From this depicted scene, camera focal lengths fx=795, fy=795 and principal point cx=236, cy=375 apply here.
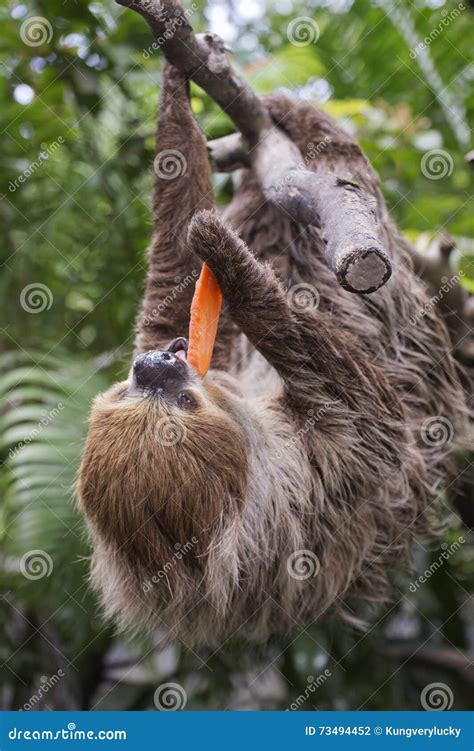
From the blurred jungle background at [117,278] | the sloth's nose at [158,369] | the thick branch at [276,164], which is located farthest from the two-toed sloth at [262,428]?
the blurred jungle background at [117,278]

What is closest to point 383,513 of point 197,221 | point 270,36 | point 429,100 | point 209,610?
point 209,610

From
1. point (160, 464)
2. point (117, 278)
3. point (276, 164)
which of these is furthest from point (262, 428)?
point (117, 278)

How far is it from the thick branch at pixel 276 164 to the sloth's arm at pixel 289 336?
35 cm

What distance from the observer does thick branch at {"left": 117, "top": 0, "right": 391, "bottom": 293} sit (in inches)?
94.0

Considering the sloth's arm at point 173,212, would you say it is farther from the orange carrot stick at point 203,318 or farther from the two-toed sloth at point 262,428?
the orange carrot stick at point 203,318

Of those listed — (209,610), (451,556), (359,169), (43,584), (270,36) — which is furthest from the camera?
(270,36)

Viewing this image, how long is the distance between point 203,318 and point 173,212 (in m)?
1.20

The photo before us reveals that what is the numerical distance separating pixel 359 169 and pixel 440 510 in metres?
2.35

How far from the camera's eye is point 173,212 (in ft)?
13.5

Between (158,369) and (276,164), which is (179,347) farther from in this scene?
(276,164)

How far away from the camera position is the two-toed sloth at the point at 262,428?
313cm

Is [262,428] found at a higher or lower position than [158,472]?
higher

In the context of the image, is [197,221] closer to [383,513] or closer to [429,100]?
→ [383,513]

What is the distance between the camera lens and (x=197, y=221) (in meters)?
2.99
